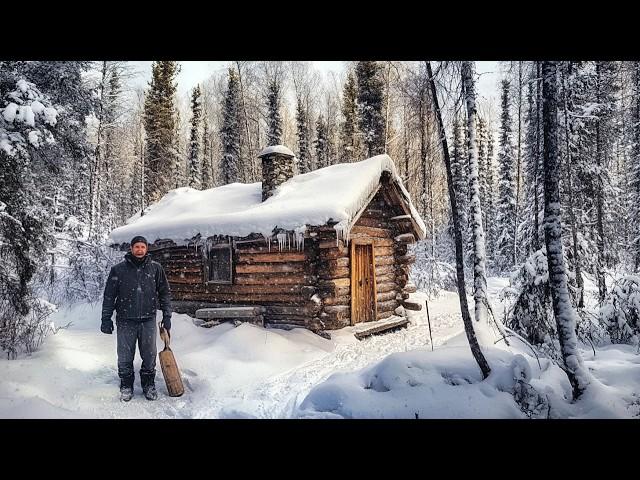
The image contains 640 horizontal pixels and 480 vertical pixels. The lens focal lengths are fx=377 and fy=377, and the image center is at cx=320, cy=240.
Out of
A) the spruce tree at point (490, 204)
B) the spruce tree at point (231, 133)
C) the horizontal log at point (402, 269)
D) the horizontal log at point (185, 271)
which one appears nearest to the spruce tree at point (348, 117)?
the spruce tree at point (231, 133)

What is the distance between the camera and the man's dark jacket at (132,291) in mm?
4410

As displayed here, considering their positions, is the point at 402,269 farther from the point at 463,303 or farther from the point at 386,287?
the point at 463,303

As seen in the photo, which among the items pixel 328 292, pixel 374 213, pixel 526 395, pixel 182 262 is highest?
pixel 374 213

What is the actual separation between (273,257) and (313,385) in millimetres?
3812

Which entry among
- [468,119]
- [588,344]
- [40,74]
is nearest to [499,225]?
[468,119]

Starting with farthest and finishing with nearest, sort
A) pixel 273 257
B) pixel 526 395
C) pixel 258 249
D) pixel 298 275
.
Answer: pixel 258 249 < pixel 273 257 < pixel 298 275 < pixel 526 395

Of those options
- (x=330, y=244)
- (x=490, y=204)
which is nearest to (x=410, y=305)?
(x=330, y=244)

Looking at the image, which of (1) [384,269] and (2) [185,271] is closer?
(2) [185,271]

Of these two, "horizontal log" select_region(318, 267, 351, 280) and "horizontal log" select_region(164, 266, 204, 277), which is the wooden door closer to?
"horizontal log" select_region(318, 267, 351, 280)

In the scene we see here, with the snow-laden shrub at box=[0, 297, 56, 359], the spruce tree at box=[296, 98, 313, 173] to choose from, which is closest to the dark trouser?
the snow-laden shrub at box=[0, 297, 56, 359]

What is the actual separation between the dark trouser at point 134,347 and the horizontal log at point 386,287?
613cm

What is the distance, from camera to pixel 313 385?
489 cm
